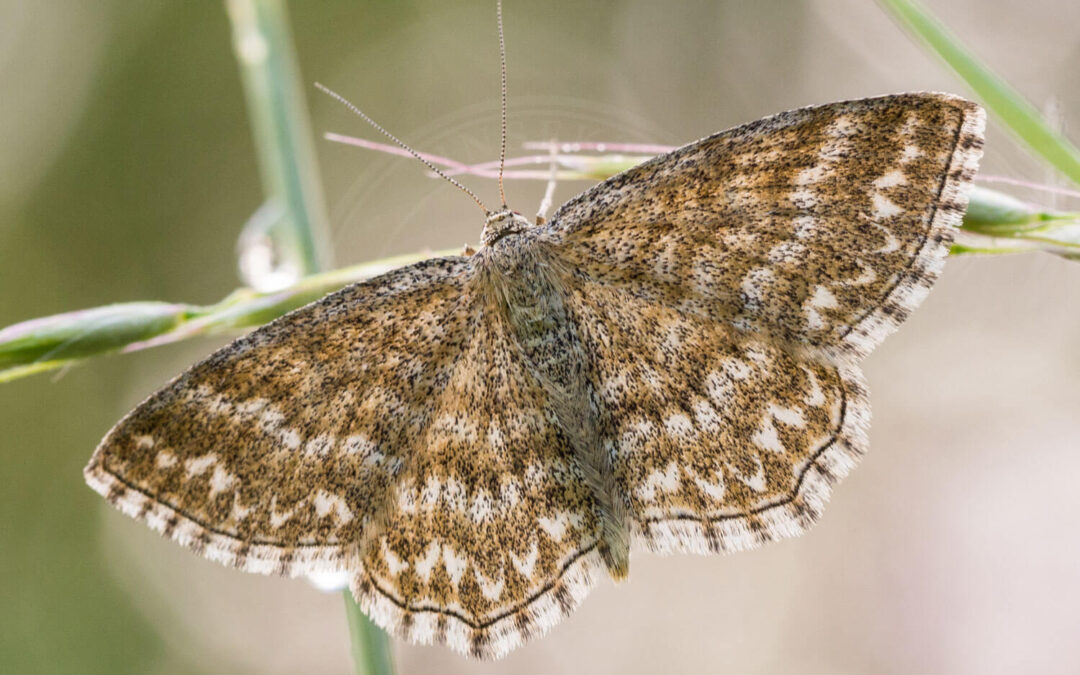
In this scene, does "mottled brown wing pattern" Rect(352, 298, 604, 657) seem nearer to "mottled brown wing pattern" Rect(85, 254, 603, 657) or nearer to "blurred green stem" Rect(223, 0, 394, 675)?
"mottled brown wing pattern" Rect(85, 254, 603, 657)

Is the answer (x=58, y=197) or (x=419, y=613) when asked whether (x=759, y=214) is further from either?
(x=58, y=197)

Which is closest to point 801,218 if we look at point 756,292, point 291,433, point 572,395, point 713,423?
point 756,292

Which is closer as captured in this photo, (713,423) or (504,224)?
(713,423)

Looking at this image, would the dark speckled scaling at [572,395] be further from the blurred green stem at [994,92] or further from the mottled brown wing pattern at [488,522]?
the blurred green stem at [994,92]

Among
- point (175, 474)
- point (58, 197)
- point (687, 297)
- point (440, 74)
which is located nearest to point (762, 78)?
point (440, 74)

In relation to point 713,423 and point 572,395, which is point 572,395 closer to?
point 572,395

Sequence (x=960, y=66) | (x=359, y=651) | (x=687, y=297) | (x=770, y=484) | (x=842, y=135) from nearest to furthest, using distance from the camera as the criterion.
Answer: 1. (x=960, y=66)
2. (x=359, y=651)
3. (x=842, y=135)
4. (x=770, y=484)
5. (x=687, y=297)

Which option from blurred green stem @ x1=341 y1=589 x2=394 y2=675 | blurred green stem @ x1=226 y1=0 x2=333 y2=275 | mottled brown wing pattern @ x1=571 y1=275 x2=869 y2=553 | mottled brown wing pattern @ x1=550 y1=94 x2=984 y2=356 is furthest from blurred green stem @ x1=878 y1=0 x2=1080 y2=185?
blurred green stem @ x1=341 y1=589 x2=394 y2=675
